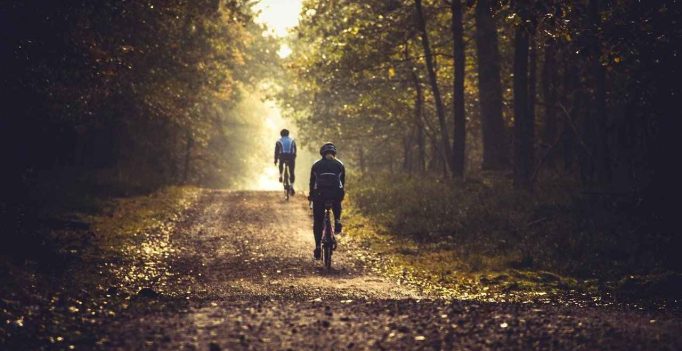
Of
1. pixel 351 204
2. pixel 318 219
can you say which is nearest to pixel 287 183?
pixel 351 204

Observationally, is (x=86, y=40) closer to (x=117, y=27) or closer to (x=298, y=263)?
(x=117, y=27)

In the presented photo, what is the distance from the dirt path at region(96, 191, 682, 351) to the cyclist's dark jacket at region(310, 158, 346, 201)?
1325 mm

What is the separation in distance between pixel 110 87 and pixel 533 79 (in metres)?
12.7

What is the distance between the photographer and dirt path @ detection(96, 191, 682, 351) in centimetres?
654

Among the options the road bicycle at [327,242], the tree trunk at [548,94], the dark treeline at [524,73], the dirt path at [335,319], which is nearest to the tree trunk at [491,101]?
the dark treeline at [524,73]

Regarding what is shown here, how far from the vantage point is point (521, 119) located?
19.4m

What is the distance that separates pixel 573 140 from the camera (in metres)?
24.5

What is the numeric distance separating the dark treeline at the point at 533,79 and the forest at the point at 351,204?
0.24ft

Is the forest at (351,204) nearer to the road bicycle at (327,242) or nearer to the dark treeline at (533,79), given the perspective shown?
the dark treeline at (533,79)

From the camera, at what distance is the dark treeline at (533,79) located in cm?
1077

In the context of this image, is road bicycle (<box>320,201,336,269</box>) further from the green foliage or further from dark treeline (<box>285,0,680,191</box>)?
dark treeline (<box>285,0,680,191</box>)

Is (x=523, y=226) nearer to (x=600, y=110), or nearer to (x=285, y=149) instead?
(x=600, y=110)

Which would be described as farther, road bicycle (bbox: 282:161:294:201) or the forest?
road bicycle (bbox: 282:161:294:201)

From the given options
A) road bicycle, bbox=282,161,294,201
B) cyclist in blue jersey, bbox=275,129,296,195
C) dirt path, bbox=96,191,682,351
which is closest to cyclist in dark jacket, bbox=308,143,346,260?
dirt path, bbox=96,191,682,351
